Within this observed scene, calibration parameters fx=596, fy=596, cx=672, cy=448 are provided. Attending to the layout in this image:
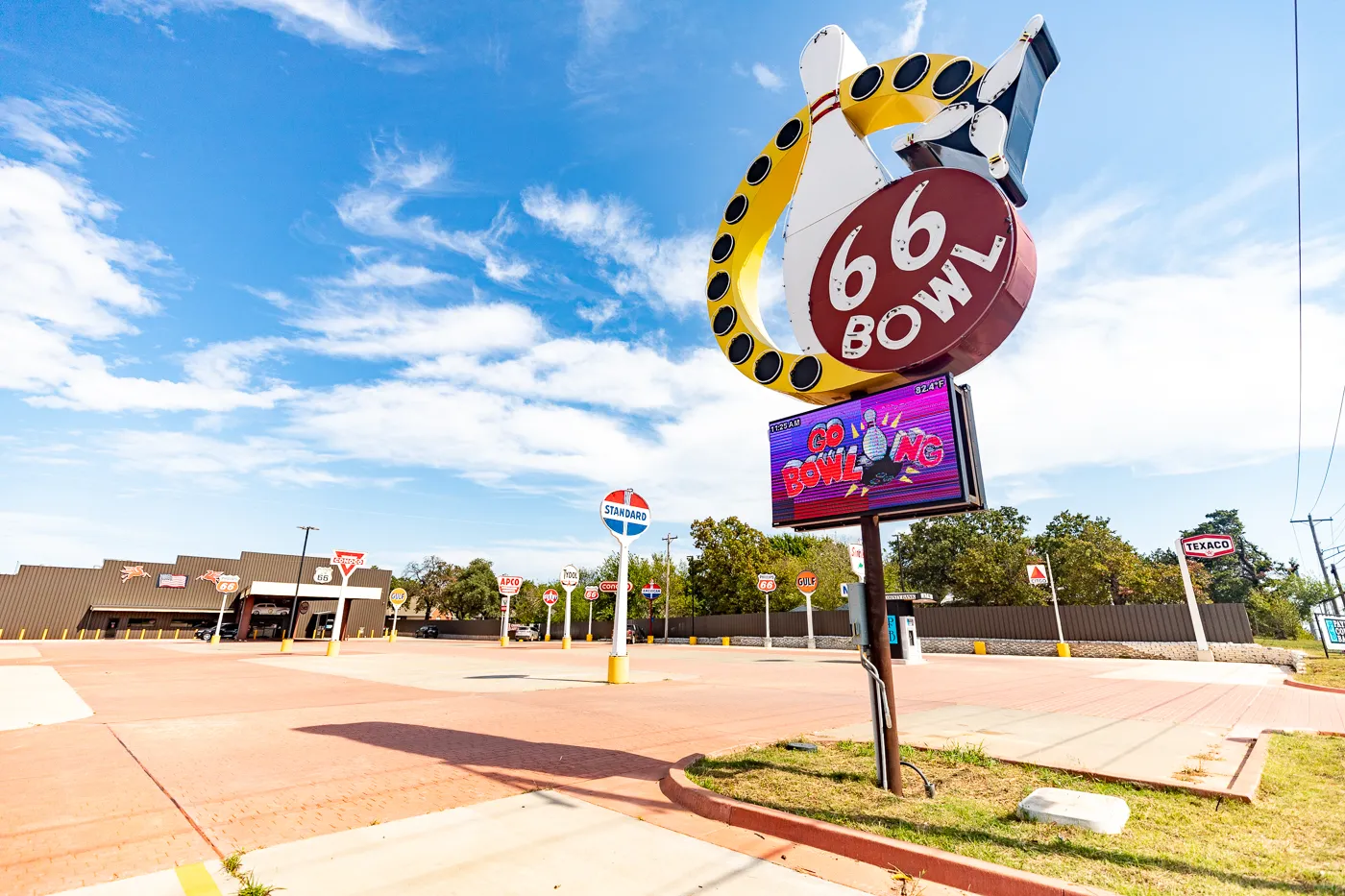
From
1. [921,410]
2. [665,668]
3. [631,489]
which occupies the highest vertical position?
[631,489]

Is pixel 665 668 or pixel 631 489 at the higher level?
pixel 631 489

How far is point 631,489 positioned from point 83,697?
39.0 feet

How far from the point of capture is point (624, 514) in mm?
15484

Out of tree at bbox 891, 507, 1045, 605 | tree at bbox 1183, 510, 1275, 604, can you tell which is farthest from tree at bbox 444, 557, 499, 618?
tree at bbox 1183, 510, 1275, 604

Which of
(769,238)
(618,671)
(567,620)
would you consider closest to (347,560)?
(567,620)

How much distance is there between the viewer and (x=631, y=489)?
15664 millimetres

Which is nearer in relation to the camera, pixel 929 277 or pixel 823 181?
pixel 929 277

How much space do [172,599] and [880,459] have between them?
69.7m

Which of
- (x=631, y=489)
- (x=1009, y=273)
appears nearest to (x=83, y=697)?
(x=631, y=489)

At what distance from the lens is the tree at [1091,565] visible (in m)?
48.2

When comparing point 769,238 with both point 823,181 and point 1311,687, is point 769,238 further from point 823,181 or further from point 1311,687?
point 1311,687

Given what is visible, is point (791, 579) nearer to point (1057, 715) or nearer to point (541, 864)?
point (1057, 715)

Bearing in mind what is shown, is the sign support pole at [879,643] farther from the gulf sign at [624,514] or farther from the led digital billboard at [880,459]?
the gulf sign at [624,514]

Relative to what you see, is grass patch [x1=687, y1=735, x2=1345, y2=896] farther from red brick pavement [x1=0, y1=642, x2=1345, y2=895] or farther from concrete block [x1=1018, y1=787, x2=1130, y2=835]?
red brick pavement [x1=0, y1=642, x2=1345, y2=895]
